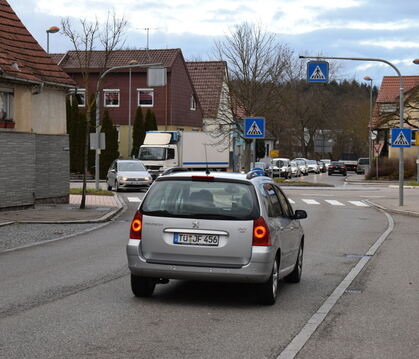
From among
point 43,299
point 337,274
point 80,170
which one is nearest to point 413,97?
point 80,170

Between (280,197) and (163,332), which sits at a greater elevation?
(280,197)

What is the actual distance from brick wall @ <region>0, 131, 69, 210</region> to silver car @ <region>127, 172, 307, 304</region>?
15.2 metres

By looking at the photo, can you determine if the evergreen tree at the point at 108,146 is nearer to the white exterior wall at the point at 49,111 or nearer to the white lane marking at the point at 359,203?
the white lane marking at the point at 359,203

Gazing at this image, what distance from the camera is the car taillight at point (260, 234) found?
9.55m

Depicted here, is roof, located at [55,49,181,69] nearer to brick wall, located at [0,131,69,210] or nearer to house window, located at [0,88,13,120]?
brick wall, located at [0,131,69,210]

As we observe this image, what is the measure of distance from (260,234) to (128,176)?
102 ft

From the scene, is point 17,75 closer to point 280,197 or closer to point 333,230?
point 333,230

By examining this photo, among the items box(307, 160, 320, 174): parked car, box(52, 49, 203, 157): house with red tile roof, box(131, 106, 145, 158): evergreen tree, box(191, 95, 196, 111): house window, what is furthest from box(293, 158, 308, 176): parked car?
box(131, 106, 145, 158): evergreen tree

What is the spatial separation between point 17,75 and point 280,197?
15503mm

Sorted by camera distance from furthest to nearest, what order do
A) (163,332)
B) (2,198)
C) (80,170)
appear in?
(80,170) < (2,198) < (163,332)

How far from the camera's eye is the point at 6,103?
25.4 m

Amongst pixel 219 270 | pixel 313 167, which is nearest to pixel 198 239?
pixel 219 270

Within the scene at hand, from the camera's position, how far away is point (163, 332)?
8.01m

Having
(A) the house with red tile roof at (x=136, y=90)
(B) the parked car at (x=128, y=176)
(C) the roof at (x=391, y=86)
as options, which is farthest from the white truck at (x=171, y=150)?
(C) the roof at (x=391, y=86)
